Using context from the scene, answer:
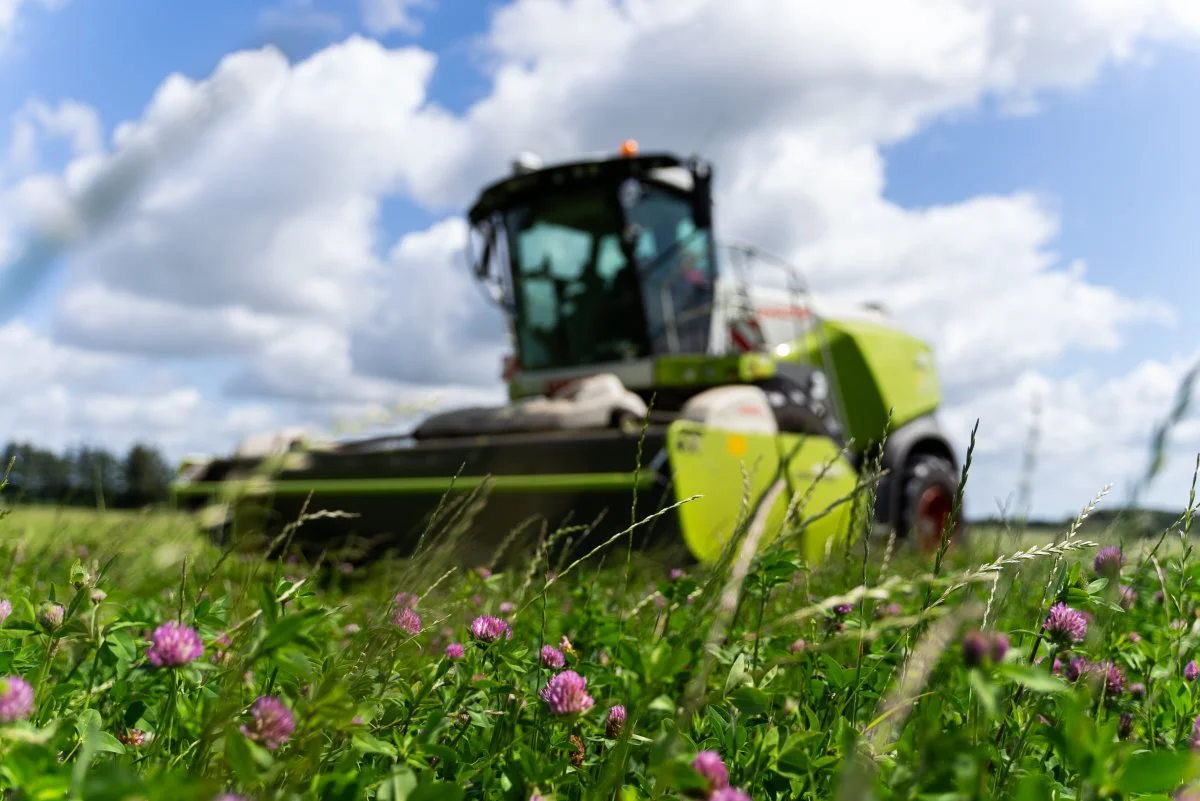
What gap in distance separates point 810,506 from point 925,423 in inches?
147

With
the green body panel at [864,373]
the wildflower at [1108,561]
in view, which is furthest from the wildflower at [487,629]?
the green body panel at [864,373]

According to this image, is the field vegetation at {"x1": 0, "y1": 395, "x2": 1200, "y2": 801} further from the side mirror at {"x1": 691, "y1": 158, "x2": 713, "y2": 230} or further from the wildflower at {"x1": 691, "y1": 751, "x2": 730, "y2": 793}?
the side mirror at {"x1": 691, "y1": 158, "x2": 713, "y2": 230}

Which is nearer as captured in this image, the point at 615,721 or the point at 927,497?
the point at 615,721

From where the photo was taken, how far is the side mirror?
21.3 feet

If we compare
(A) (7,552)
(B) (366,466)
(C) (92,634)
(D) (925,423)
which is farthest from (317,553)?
(D) (925,423)

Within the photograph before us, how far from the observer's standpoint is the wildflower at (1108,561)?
1180 mm

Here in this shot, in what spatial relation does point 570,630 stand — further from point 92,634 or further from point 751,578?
point 92,634

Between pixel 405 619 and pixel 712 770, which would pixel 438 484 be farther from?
pixel 712 770

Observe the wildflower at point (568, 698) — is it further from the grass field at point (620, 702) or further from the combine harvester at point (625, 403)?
the combine harvester at point (625, 403)

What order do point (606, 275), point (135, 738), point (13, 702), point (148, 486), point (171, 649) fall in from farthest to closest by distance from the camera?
1. point (606, 275)
2. point (148, 486)
3. point (135, 738)
4. point (171, 649)
5. point (13, 702)

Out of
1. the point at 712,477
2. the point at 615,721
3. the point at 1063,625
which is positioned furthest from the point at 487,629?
the point at 712,477

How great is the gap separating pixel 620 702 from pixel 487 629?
24cm

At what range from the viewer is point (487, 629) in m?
1.16

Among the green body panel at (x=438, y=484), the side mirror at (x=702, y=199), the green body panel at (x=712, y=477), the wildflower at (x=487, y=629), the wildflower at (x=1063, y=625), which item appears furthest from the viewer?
the side mirror at (x=702, y=199)
